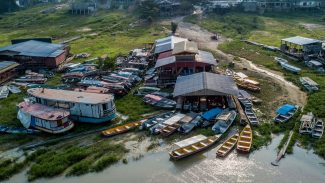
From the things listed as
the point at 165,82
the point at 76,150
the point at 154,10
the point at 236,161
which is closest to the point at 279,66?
the point at 165,82

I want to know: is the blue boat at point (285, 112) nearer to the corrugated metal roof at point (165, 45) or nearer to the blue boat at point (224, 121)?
the blue boat at point (224, 121)

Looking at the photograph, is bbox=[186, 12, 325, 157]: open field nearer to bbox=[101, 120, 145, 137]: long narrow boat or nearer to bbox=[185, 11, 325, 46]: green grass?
bbox=[185, 11, 325, 46]: green grass

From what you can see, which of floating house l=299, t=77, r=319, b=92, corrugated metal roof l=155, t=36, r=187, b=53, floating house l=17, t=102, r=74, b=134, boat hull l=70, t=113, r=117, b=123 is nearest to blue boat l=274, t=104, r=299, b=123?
floating house l=299, t=77, r=319, b=92

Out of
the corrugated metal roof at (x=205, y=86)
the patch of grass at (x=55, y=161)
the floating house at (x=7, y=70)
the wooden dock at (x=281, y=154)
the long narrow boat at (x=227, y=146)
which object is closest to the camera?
the patch of grass at (x=55, y=161)

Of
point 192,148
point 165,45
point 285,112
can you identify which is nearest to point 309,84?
point 285,112

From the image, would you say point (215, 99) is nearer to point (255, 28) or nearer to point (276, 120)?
point (276, 120)

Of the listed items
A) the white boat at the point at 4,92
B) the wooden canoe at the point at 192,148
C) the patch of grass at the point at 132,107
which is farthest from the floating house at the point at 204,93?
the white boat at the point at 4,92
